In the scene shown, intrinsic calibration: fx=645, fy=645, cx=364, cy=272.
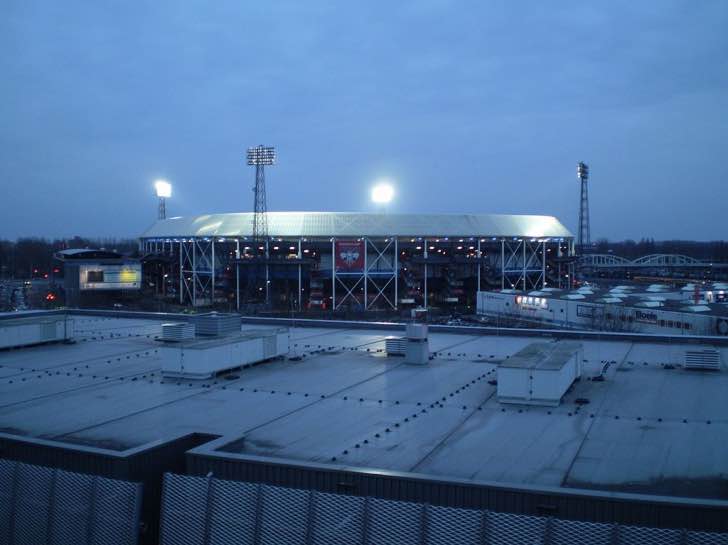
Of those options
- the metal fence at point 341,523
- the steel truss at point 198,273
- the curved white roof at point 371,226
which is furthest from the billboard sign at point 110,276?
the metal fence at point 341,523

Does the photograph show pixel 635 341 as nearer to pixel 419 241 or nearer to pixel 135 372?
pixel 135 372

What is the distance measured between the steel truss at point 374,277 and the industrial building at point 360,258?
8cm

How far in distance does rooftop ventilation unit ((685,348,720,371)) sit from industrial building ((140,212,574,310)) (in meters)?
33.9

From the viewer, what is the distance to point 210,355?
12125 mm

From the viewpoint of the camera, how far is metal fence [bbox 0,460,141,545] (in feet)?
20.5

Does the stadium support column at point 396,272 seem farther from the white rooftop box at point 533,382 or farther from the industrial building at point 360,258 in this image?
the white rooftop box at point 533,382

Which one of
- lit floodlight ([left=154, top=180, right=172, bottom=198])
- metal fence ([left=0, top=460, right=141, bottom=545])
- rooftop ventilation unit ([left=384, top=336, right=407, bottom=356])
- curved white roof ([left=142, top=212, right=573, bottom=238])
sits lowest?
metal fence ([left=0, top=460, right=141, bottom=545])

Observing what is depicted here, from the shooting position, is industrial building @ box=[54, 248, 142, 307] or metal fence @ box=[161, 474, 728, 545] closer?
metal fence @ box=[161, 474, 728, 545]

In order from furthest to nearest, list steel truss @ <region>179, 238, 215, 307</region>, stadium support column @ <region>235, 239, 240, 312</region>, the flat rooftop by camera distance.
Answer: steel truss @ <region>179, 238, 215, 307</region>
stadium support column @ <region>235, 239, 240, 312</region>
the flat rooftop

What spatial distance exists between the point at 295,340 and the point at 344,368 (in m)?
4.61

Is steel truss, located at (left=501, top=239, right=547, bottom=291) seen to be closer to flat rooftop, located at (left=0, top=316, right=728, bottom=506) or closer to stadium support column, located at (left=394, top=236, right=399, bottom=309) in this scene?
stadium support column, located at (left=394, top=236, right=399, bottom=309)

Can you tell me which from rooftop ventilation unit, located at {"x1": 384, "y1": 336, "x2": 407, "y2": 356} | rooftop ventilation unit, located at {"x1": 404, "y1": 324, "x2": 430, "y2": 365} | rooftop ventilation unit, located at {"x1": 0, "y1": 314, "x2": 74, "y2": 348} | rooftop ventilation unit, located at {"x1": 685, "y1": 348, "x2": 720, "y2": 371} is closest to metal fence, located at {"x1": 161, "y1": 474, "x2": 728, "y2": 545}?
rooftop ventilation unit, located at {"x1": 404, "y1": 324, "x2": 430, "y2": 365}

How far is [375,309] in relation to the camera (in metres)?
47.5

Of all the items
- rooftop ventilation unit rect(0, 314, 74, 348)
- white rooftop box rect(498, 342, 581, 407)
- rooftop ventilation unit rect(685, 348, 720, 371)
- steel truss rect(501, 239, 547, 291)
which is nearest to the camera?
white rooftop box rect(498, 342, 581, 407)
